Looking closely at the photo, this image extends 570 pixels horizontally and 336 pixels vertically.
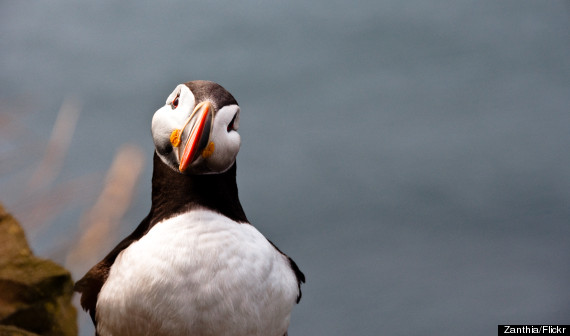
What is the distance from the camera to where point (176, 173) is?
1.74 m

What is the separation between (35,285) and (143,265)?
2.23ft

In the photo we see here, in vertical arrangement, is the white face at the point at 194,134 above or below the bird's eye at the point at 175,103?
below

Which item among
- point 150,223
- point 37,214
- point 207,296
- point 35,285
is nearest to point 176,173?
point 150,223

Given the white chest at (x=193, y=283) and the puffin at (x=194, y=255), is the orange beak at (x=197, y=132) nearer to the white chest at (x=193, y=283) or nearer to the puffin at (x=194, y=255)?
the puffin at (x=194, y=255)

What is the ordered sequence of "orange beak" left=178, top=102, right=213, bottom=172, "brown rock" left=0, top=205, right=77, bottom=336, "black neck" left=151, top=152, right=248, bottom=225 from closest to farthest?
"orange beak" left=178, top=102, right=213, bottom=172, "black neck" left=151, top=152, right=248, bottom=225, "brown rock" left=0, top=205, right=77, bottom=336

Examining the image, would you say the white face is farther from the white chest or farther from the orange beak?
the white chest

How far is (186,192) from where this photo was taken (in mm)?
1735

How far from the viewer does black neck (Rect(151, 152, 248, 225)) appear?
1733 mm

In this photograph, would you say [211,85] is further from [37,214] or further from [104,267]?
[37,214]

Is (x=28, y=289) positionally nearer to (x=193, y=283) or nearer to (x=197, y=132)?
(x=193, y=283)

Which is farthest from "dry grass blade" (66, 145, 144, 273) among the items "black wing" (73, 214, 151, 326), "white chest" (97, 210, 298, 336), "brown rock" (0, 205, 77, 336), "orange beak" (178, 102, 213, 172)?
"brown rock" (0, 205, 77, 336)

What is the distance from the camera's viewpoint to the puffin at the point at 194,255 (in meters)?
1.61

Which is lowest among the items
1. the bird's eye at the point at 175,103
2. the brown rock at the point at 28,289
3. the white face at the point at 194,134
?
the brown rock at the point at 28,289

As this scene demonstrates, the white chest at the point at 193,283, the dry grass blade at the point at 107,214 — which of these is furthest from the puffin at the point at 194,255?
the dry grass blade at the point at 107,214
